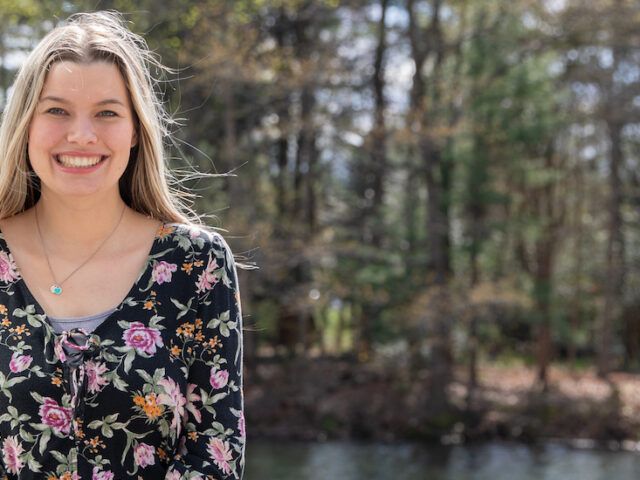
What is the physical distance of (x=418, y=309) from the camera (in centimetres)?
1318

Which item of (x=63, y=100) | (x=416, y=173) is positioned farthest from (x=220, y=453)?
(x=416, y=173)

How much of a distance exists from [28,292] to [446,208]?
13946 mm

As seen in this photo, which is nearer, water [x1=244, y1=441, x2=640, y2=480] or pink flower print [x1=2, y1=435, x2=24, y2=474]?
pink flower print [x1=2, y1=435, x2=24, y2=474]

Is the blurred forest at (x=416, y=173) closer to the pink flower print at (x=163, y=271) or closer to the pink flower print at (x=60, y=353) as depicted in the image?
the pink flower print at (x=163, y=271)

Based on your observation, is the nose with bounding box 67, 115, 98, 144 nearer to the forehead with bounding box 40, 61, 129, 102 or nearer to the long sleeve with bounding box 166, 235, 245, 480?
the forehead with bounding box 40, 61, 129, 102

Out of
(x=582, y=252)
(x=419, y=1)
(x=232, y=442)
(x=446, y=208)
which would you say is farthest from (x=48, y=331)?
(x=582, y=252)

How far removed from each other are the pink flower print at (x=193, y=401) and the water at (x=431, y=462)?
1009 cm

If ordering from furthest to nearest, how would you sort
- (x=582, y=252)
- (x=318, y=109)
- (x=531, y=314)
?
(x=582, y=252), (x=318, y=109), (x=531, y=314)

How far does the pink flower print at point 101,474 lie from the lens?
146cm

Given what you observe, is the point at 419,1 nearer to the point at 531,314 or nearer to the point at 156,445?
the point at 531,314

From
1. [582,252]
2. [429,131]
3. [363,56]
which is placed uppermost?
[363,56]

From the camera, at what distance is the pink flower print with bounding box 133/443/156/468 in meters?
1.48

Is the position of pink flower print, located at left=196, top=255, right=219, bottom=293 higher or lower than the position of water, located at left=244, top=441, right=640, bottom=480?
higher

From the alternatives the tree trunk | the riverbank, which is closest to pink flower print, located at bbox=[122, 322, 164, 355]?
the riverbank
